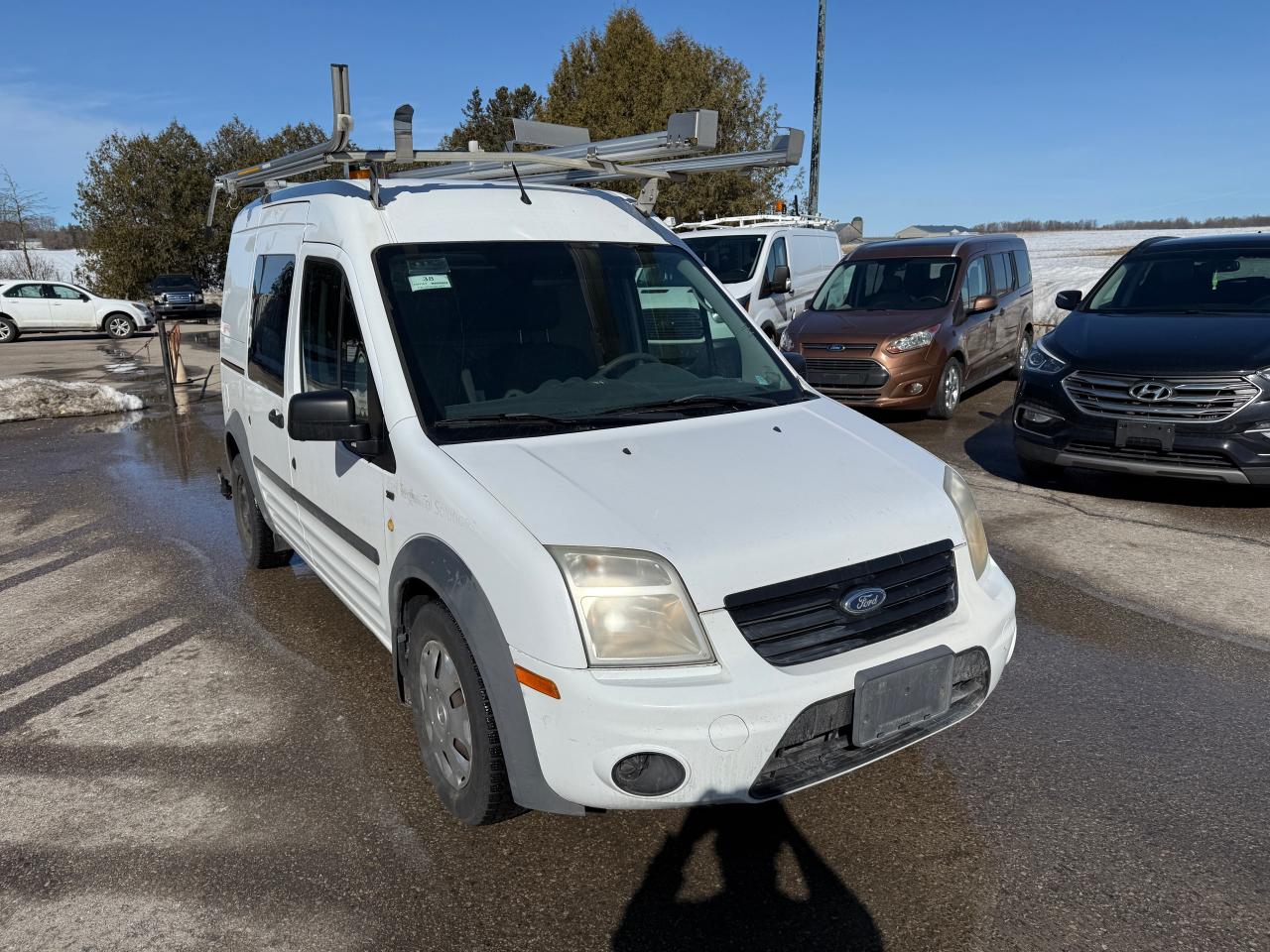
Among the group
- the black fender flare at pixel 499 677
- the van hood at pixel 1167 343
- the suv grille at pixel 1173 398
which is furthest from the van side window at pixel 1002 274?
the black fender flare at pixel 499 677

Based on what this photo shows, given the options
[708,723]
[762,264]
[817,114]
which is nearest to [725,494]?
[708,723]

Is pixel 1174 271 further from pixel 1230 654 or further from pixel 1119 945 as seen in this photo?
pixel 1119 945

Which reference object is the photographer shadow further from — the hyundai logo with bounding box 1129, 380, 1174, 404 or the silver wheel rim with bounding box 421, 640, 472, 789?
the hyundai logo with bounding box 1129, 380, 1174, 404

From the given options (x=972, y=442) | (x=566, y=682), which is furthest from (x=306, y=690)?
(x=972, y=442)

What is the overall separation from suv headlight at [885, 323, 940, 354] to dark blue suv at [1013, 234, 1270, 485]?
1.84 metres

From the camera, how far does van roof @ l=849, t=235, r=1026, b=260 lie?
35.0 feet

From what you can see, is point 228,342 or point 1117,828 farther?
point 228,342

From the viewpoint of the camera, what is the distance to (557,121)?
31.3 metres

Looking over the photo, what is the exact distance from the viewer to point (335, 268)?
3721mm

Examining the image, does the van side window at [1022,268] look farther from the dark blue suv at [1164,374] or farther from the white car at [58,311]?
the white car at [58,311]

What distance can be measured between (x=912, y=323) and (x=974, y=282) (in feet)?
4.70

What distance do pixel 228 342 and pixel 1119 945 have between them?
5.16 metres

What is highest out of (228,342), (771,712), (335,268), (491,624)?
(335,268)

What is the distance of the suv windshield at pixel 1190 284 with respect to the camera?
23.4 ft
